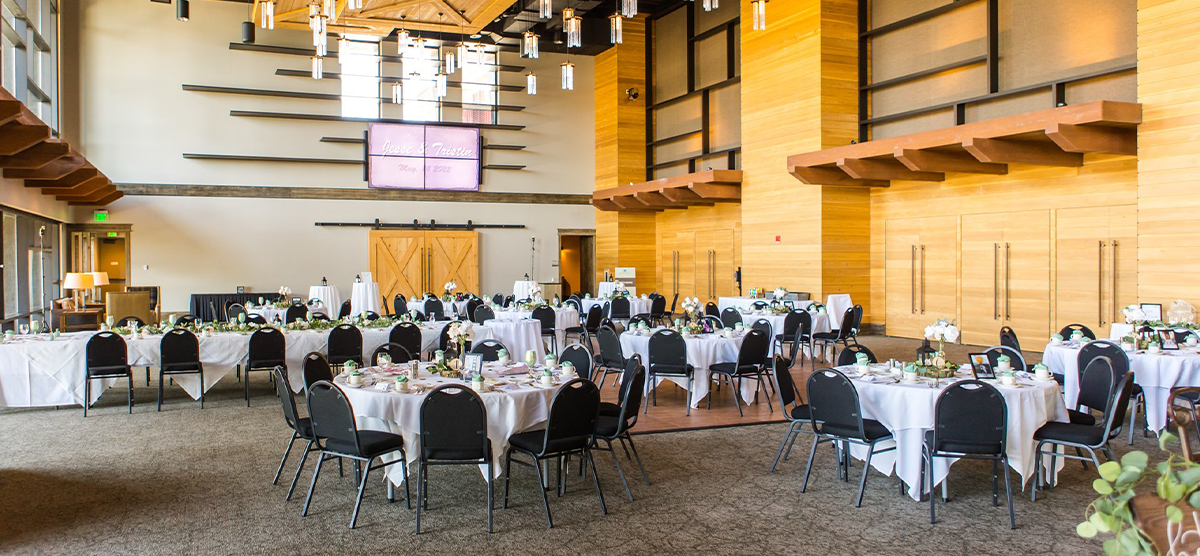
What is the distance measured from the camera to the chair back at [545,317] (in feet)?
36.0

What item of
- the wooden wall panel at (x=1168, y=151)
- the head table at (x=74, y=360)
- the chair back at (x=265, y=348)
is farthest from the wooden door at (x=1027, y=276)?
the chair back at (x=265, y=348)

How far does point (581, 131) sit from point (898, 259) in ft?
31.2

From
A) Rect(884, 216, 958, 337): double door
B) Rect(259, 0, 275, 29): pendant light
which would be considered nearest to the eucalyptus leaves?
Rect(259, 0, 275, 29): pendant light

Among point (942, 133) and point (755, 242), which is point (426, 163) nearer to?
point (755, 242)

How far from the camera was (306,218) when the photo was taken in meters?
18.2

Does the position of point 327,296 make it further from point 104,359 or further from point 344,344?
point 104,359

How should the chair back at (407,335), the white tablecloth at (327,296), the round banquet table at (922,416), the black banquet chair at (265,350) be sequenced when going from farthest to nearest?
the white tablecloth at (327,296)
the chair back at (407,335)
the black banquet chair at (265,350)
the round banquet table at (922,416)

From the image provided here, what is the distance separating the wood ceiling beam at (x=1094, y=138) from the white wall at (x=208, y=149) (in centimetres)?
1326

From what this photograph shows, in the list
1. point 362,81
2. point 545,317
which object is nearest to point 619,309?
point 545,317

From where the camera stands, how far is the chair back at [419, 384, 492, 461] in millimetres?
4207

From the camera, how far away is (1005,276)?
11961mm

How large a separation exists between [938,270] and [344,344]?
954cm

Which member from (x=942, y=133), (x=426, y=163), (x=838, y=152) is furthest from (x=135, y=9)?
(x=942, y=133)

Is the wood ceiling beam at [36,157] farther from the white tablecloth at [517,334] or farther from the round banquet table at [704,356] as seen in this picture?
the round banquet table at [704,356]
